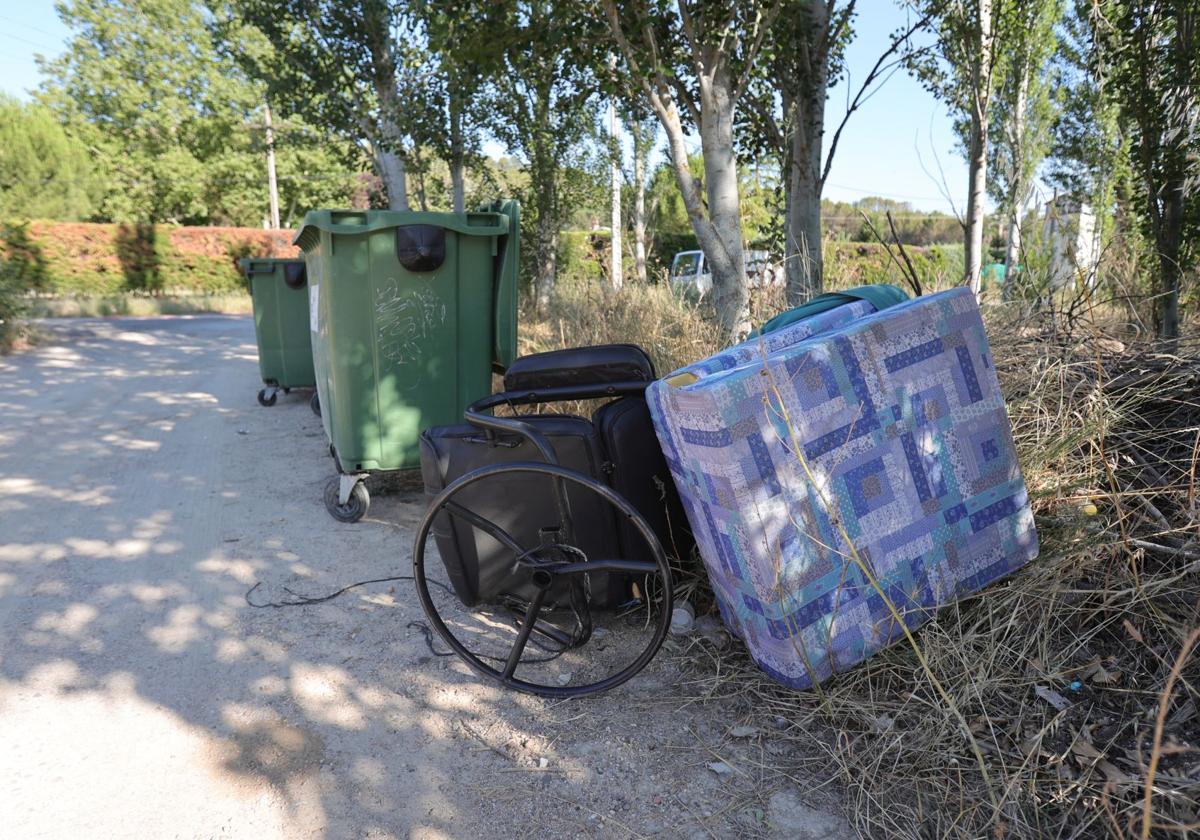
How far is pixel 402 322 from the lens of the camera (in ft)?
13.6

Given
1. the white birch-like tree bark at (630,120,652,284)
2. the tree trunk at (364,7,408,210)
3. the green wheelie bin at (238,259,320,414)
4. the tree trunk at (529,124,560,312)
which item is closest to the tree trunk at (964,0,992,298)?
the tree trunk at (529,124,560,312)

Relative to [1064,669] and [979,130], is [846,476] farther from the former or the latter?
[979,130]

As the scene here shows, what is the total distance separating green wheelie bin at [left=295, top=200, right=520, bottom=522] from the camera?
402 cm

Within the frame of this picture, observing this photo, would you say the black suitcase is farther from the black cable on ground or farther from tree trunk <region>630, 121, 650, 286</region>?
tree trunk <region>630, 121, 650, 286</region>

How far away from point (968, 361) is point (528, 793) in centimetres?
181

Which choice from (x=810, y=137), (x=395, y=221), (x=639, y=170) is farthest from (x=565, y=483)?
(x=639, y=170)

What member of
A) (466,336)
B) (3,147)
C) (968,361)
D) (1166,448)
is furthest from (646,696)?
(3,147)

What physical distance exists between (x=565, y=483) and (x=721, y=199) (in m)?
3.12

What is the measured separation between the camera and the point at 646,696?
2.54 meters

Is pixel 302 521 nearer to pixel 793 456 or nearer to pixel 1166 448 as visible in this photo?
pixel 793 456

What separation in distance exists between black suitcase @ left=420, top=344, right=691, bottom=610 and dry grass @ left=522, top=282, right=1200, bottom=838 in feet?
1.84

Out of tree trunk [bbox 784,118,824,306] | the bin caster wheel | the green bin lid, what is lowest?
the bin caster wheel

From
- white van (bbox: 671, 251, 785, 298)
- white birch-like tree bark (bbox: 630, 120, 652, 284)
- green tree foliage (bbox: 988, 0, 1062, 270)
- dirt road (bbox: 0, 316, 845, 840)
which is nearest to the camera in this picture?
dirt road (bbox: 0, 316, 845, 840)

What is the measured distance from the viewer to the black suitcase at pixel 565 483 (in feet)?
8.79
